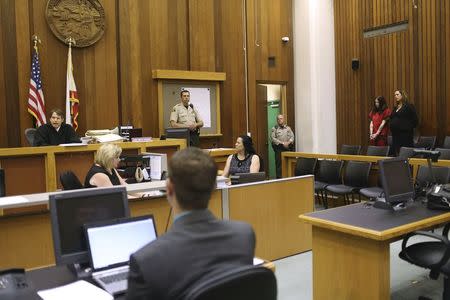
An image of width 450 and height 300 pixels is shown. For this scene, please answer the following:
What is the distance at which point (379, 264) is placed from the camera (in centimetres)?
289

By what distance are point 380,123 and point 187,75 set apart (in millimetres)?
3678

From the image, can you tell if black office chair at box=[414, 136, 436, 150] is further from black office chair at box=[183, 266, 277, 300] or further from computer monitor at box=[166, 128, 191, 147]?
black office chair at box=[183, 266, 277, 300]

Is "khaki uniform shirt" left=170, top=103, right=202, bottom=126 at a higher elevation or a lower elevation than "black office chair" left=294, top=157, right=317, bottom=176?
higher

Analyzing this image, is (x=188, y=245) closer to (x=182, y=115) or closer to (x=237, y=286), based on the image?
(x=237, y=286)

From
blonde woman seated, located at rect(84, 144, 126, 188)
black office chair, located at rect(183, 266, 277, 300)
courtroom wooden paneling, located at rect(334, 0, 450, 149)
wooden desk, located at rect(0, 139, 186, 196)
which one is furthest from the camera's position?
courtroom wooden paneling, located at rect(334, 0, 450, 149)

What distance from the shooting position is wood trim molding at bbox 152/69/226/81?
8.00 m

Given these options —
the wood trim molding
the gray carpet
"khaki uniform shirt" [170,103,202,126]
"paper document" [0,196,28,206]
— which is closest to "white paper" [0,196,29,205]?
"paper document" [0,196,28,206]

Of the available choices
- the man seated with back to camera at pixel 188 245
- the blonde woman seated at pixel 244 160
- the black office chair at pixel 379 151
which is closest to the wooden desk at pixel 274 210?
the blonde woman seated at pixel 244 160

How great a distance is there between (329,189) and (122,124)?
3685mm

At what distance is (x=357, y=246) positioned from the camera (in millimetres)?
3006

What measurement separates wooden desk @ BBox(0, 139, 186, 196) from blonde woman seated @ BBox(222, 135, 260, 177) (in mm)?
1611

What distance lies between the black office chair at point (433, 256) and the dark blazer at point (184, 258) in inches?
75.9

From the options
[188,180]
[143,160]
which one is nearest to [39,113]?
[143,160]

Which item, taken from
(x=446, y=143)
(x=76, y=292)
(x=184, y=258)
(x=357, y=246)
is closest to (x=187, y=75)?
(x=446, y=143)
